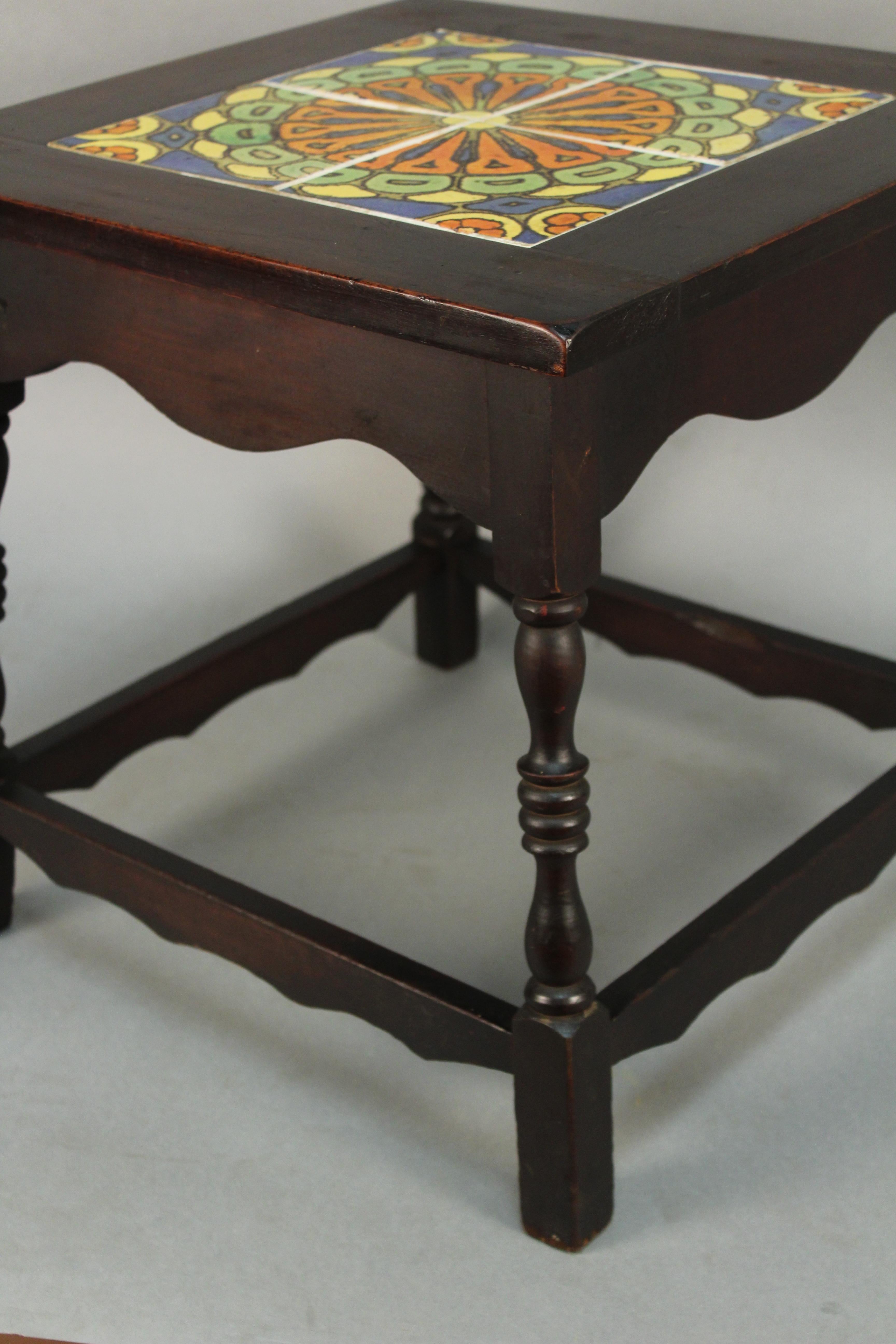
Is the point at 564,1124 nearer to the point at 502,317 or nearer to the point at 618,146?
the point at 502,317

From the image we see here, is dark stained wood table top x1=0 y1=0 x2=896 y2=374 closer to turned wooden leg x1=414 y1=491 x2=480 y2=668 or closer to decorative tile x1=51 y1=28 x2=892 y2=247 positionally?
decorative tile x1=51 y1=28 x2=892 y2=247

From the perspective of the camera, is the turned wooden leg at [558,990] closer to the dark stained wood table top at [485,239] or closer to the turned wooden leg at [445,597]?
the dark stained wood table top at [485,239]

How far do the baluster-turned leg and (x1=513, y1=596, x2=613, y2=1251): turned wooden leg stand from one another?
601 millimetres

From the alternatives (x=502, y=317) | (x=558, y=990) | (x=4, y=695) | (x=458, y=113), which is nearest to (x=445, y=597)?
(x=4, y=695)

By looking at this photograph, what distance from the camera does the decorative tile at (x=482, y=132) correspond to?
1.46 meters

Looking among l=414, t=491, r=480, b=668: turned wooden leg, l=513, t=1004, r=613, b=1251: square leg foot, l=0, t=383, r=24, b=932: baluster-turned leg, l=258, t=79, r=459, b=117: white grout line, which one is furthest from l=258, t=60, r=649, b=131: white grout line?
l=513, t=1004, r=613, b=1251: square leg foot

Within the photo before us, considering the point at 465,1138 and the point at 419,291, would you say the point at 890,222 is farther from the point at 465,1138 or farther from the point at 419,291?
the point at 465,1138

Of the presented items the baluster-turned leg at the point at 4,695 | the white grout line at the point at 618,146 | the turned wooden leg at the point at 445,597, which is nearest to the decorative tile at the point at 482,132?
the white grout line at the point at 618,146

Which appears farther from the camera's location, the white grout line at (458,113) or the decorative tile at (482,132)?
the white grout line at (458,113)

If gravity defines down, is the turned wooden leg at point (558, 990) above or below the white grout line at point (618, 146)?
below

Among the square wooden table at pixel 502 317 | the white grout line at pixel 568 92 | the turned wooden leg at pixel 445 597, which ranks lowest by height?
the turned wooden leg at pixel 445 597

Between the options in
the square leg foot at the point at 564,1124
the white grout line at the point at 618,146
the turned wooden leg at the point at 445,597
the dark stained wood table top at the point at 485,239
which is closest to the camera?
the dark stained wood table top at the point at 485,239

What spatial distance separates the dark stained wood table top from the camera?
1237mm

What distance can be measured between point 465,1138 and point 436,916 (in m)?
0.29
